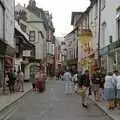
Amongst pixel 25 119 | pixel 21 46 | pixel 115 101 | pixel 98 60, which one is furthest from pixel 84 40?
pixel 25 119

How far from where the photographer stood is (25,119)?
17453 millimetres

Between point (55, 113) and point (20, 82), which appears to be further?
point (20, 82)

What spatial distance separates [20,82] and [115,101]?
1625 centimetres

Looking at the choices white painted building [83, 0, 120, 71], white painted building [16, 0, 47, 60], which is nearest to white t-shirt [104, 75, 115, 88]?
white painted building [83, 0, 120, 71]

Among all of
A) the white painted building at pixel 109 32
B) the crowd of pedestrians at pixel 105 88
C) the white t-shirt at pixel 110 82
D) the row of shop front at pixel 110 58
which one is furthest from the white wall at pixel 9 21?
the white t-shirt at pixel 110 82

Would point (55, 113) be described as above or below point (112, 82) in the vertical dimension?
below

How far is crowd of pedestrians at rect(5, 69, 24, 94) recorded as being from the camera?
32931 mm

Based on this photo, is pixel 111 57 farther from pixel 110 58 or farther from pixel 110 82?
pixel 110 82

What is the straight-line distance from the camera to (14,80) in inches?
1312

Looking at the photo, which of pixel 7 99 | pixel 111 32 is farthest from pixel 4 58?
pixel 7 99

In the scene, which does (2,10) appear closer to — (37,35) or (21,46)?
(21,46)

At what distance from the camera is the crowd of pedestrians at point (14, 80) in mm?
32931

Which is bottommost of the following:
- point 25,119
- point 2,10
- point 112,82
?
point 25,119

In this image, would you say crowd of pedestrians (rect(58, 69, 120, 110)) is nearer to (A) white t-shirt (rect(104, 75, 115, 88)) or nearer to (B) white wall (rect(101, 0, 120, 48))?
(A) white t-shirt (rect(104, 75, 115, 88))
